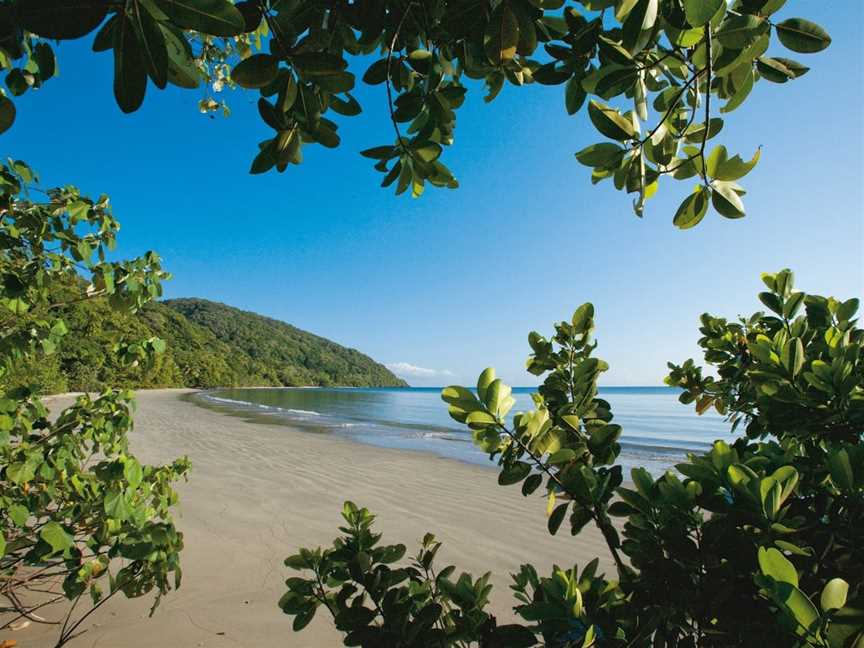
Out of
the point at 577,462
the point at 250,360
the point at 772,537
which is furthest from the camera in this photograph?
the point at 250,360

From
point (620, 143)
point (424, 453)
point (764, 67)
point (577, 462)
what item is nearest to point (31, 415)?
point (577, 462)

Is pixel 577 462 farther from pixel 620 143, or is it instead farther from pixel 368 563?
pixel 620 143

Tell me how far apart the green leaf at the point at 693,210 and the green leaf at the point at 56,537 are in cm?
202

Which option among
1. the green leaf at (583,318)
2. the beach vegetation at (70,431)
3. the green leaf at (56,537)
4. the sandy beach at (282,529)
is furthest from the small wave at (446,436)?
the green leaf at (583,318)

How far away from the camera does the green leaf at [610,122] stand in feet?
2.18

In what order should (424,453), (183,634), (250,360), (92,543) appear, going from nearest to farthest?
1. (92,543)
2. (183,634)
3. (424,453)
4. (250,360)

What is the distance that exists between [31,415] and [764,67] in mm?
2840

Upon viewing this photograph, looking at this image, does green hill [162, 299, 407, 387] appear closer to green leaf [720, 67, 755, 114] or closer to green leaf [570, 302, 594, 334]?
green leaf [570, 302, 594, 334]

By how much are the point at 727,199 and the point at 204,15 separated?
0.79 m

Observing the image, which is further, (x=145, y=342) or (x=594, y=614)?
(x=145, y=342)

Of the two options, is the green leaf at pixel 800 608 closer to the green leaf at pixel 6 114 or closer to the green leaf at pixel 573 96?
the green leaf at pixel 573 96

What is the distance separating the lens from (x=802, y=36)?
0.65 metres

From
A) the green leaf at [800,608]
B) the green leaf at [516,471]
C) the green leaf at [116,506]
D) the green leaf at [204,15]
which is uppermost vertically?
the green leaf at [204,15]

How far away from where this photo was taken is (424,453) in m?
10.9
